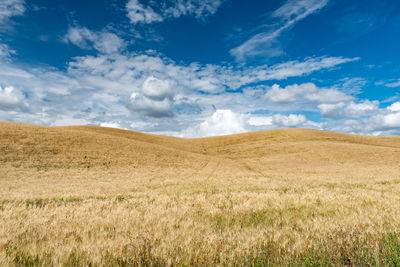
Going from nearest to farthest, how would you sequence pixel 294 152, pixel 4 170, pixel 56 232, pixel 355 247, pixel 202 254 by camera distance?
pixel 202 254 < pixel 355 247 < pixel 56 232 < pixel 4 170 < pixel 294 152

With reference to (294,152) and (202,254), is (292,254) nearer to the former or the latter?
(202,254)

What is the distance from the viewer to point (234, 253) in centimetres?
283

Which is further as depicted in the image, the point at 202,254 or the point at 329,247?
the point at 329,247

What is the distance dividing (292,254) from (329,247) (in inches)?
26.3

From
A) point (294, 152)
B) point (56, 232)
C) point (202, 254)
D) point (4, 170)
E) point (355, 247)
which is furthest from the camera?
point (294, 152)

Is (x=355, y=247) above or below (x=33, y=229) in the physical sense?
above

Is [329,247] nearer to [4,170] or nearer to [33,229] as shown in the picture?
[33,229]

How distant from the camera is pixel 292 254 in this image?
2828mm

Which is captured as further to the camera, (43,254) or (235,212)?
(235,212)

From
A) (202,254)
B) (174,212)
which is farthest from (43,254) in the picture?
(174,212)

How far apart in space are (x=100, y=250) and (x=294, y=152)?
192 feet

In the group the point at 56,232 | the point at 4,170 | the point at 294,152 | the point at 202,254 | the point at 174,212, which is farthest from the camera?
the point at 294,152

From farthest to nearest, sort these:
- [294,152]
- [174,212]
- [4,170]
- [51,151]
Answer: [294,152] < [51,151] < [4,170] < [174,212]

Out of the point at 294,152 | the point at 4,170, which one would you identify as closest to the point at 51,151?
the point at 4,170
